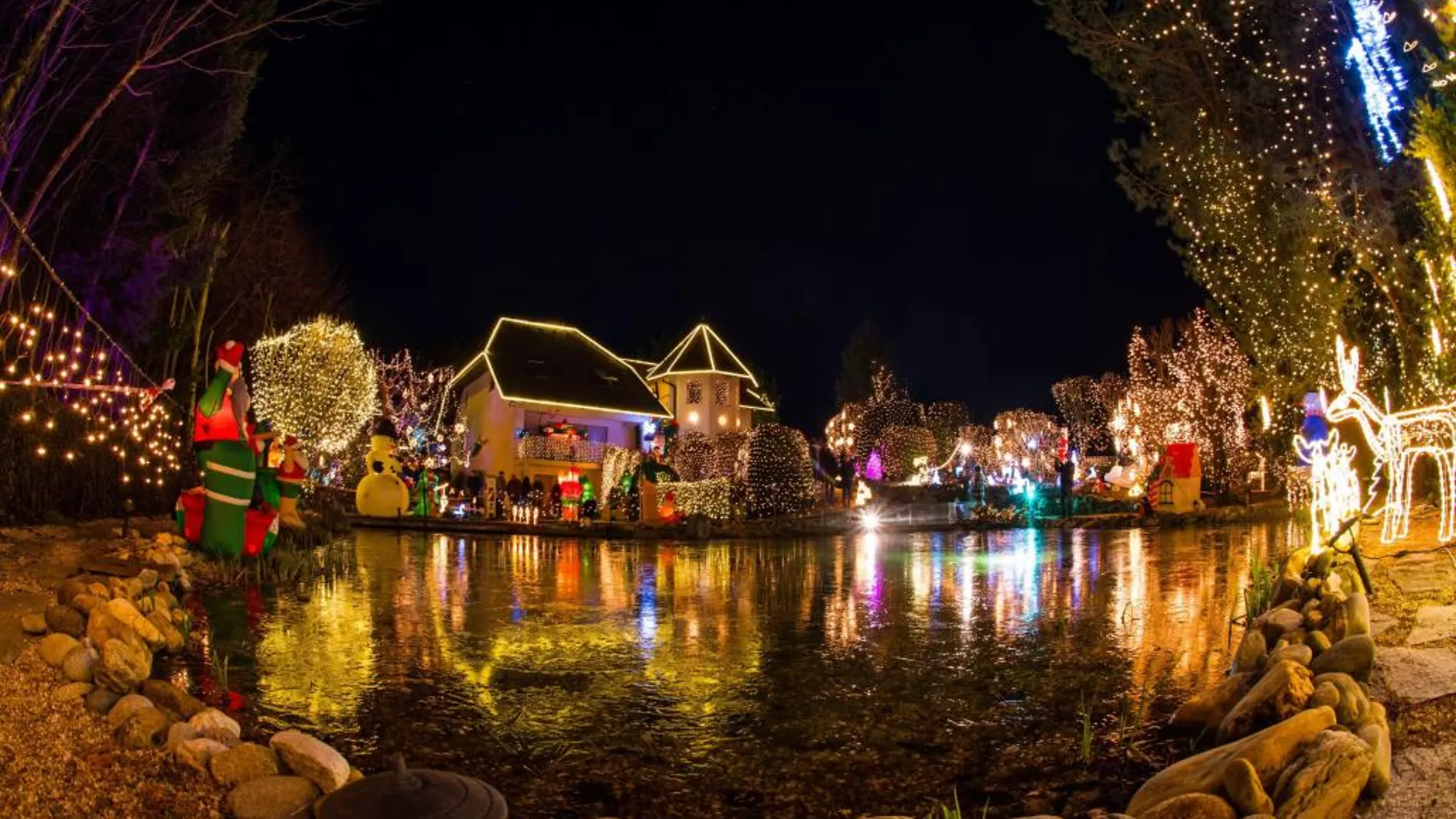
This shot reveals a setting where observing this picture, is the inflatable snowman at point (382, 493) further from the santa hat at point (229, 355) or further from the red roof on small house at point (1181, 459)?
the red roof on small house at point (1181, 459)

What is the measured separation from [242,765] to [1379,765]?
16.1ft

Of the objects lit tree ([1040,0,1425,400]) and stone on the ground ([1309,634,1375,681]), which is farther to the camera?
lit tree ([1040,0,1425,400])

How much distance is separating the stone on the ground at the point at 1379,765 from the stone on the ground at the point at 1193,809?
2.02 feet

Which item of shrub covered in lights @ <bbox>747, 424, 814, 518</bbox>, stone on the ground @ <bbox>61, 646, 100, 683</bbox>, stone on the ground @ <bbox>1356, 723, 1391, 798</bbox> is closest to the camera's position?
stone on the ground @ <bbox>1356, 723, 1391, 798</bbox>

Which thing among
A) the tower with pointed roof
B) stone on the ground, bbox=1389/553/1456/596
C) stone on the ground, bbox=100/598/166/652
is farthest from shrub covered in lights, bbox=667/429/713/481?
stone on the ground, bbox=100/598/166/652

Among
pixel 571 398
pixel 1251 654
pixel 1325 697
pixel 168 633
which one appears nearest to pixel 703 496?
pixel 168 633

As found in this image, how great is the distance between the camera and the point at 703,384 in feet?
164

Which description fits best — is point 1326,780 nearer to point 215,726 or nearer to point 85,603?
point 215,726

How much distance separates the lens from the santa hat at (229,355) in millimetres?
10195

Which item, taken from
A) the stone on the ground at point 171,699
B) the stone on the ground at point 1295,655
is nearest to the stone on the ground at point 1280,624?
the stone on the ground at point 1295,655

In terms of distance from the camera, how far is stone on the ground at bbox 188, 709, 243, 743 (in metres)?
5.00

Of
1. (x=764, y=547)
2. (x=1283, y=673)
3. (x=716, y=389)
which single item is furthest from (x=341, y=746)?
(x=716, y=389)

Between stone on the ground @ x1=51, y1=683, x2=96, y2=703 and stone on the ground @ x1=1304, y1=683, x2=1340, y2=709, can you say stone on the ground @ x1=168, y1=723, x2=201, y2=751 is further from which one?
stone on the ground @ x1=1304, y1=683, x2=1340, y2=709

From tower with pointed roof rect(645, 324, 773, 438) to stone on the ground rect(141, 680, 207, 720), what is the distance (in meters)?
42.5
